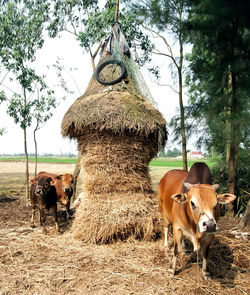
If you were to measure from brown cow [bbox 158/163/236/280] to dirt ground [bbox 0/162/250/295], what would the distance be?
292mm

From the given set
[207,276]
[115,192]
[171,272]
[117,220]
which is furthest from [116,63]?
[207,276]

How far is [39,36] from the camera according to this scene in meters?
11.4

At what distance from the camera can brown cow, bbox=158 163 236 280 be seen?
3367mm

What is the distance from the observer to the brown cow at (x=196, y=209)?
133 inches

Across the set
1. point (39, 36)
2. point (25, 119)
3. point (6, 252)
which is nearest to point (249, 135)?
point (6, 252)

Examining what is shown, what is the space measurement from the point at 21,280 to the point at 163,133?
391 cm

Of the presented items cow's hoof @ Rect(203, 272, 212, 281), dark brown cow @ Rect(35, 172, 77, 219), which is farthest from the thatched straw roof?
cow's hoof @ Rect(203, 272, 212, 281)

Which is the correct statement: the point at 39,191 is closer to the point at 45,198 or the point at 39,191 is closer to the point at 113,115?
the point at 45,198

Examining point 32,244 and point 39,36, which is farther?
point 39,36

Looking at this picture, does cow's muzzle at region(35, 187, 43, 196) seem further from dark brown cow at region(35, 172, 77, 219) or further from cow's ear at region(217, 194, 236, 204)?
cow's ear at region(217, 194, 236, 204)

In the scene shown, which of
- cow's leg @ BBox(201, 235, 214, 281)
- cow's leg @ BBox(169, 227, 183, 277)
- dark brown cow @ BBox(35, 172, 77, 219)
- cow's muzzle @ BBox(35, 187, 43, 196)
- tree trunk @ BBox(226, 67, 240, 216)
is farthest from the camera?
dark brown cow @ BBox(35, 172, 77, 219)

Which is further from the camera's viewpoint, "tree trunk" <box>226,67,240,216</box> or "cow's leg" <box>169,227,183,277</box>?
"tree trunk" <box>226,67,240,216</box>

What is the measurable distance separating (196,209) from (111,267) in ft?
5.90

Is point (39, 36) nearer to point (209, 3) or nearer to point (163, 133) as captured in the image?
point (163, 133)
